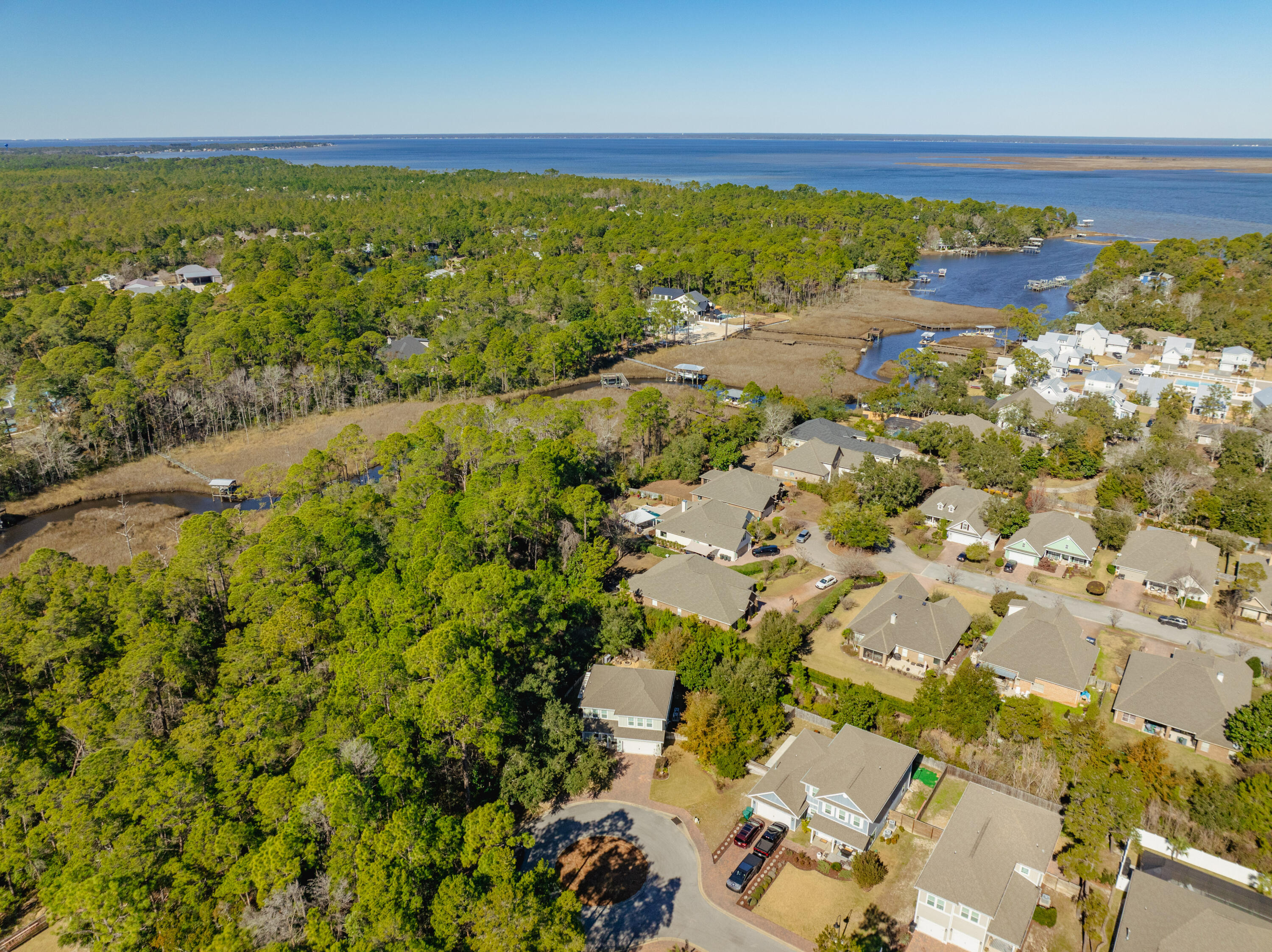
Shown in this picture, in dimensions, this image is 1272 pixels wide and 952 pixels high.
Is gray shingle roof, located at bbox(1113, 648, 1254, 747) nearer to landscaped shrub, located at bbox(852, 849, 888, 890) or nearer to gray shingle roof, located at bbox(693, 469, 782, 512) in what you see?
landscaped shrub, located at bbox(852, 849, 888, 890)

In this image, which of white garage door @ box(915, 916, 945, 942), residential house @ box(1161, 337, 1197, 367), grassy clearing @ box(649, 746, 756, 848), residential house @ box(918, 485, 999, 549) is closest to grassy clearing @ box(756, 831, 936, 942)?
white garage door @ box(915, 916, 945, 942)

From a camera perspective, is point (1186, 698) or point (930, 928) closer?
point (930, 928)

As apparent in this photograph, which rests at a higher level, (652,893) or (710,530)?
(710,530)

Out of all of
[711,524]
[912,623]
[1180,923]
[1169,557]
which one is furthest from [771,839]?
[1169,557]

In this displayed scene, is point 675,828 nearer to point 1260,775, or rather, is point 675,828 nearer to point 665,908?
point 665,908

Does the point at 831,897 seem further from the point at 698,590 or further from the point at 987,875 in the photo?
the point at 698,590

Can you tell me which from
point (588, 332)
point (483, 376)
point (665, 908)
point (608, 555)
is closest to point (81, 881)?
point (665, 908)

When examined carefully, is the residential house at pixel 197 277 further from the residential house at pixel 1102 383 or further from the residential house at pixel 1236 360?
the residential house at pixel 1236 360
